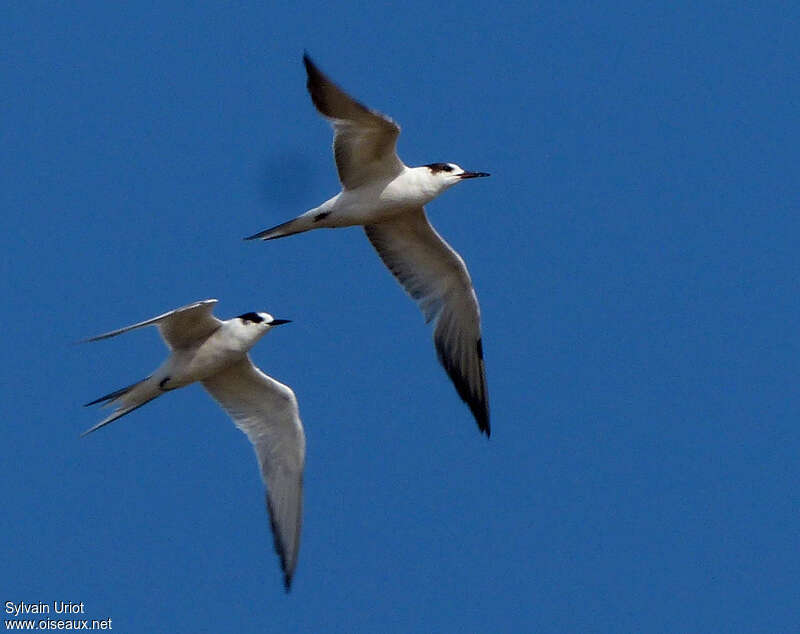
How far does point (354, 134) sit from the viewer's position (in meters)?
13.6

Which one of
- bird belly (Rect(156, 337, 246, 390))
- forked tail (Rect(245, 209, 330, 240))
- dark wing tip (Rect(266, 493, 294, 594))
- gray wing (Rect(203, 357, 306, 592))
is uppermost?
forked tail (Rect(245, 209, 330, 240))

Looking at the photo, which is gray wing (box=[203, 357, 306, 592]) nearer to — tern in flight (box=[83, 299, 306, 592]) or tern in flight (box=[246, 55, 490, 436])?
tern in flight (box=[83, 299, 306, 592])

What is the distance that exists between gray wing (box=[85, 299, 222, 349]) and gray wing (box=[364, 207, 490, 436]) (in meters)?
2.13

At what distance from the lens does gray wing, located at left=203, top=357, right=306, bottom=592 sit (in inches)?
554

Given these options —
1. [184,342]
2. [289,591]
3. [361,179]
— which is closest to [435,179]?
[361,179]

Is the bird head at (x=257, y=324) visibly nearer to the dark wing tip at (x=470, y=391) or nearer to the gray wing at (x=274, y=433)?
the gray wing at (x=274, y=433)

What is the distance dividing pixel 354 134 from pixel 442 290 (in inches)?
Result: 84.7

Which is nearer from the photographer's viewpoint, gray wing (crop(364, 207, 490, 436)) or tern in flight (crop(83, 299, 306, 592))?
tern in flight (crop(83, 299, 306, 592))

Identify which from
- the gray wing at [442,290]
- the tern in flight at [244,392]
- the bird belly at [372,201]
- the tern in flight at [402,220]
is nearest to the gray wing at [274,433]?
the tern in flight at [244,392]

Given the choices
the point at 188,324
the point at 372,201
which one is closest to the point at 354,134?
the point at 372,201

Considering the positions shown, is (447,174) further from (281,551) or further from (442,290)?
(281,551)

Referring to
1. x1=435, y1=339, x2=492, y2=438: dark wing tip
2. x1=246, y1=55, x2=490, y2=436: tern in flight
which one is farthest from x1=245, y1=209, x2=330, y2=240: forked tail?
x1=435, y1=339, x2=492, y2=438: dark wing tip

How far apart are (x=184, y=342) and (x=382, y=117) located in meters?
2.33

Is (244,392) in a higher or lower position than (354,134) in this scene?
lower
